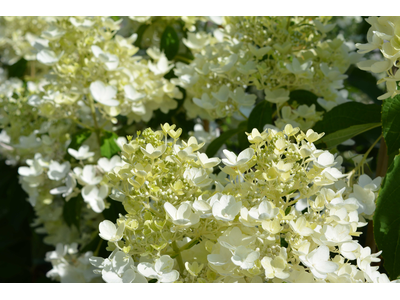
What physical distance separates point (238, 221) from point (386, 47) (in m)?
0.32

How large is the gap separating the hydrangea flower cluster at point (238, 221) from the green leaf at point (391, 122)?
176 millimetres

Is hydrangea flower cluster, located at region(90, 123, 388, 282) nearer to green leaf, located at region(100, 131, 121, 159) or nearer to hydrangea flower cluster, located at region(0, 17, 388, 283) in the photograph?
hydrangea flower cluster, located at region(0, 17, 388, 283)

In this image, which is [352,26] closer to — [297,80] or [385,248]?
[297,80]

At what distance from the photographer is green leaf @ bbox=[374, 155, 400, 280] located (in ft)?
1.79

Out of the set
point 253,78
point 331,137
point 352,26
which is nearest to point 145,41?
point 253,78

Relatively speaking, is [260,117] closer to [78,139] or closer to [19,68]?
[78,139]

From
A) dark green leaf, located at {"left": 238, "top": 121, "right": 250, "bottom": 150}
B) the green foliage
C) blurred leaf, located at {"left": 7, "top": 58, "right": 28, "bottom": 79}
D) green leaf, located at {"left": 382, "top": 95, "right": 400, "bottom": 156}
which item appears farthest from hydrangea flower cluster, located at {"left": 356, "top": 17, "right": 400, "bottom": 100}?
blurred leaf, located at {"left": 7, "top": 58, "right": 28, "bottom": 79}

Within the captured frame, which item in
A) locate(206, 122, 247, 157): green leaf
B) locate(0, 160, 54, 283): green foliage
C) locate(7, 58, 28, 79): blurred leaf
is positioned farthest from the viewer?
locate(7, 58, 28, 79): blurred leaf

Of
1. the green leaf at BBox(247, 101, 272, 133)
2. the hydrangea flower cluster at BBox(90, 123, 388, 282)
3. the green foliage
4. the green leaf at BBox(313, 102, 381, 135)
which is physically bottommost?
the green foliage

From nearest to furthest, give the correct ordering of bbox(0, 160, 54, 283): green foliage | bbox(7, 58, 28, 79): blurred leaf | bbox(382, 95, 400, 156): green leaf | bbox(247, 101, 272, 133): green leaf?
bbox(382, 95, 400, 156): green leaf, bbox(247, 101, 272, 133): green leaf, bbox(0, 160, 54, 283): green foliage, bbox(7, 58, 28, 79): blurred leaf

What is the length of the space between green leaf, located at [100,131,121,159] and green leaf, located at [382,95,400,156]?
0.60 metres

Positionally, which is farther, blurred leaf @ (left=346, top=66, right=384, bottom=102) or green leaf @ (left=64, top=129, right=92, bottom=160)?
blurred leaf @ (left=346, top=66, right=384, bottom=102)

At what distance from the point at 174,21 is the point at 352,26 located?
1.07 meters

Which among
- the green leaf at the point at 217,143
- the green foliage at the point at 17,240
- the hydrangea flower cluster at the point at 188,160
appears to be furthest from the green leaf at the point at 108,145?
the green foliage at the point at 17,240
